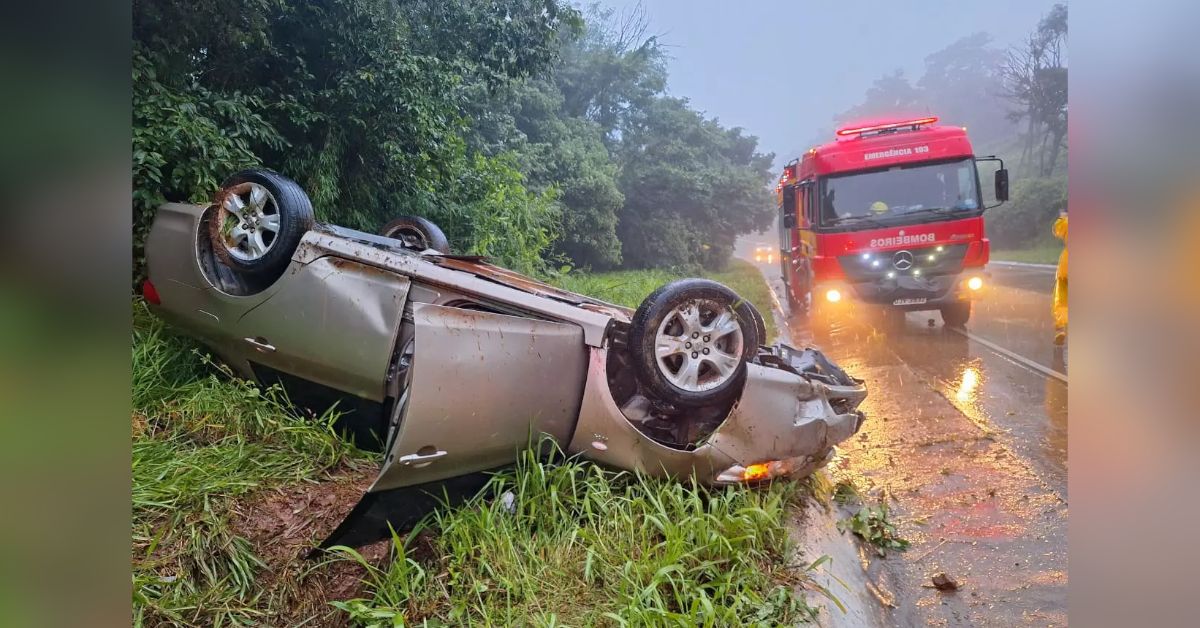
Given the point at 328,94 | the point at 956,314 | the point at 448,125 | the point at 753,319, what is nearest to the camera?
the point at 753,319

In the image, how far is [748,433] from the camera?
2.79 meters

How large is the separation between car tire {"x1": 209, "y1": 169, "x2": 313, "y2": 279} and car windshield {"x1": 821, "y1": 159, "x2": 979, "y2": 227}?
18.1ft

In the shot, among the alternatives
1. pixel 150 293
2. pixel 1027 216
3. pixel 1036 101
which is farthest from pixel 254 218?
pixel 1027 216

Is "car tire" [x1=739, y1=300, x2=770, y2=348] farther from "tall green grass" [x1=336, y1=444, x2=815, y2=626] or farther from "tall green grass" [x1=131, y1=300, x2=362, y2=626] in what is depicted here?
"tall green grass" [x1=131, y1=300, x2=362, y2=626]

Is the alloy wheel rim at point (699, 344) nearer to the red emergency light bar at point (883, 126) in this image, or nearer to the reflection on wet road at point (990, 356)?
the reflection on wet road at point (990, 356)

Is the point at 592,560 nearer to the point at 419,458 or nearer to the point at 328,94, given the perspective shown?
the point at 419,458

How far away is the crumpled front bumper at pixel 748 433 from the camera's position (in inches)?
105

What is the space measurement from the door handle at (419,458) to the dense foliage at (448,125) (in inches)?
77.4

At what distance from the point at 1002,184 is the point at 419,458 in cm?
654

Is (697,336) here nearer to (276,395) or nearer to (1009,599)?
(1009,599)

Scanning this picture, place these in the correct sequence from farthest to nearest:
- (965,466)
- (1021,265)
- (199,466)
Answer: (1021,265) < (965,466) < (199,466)
